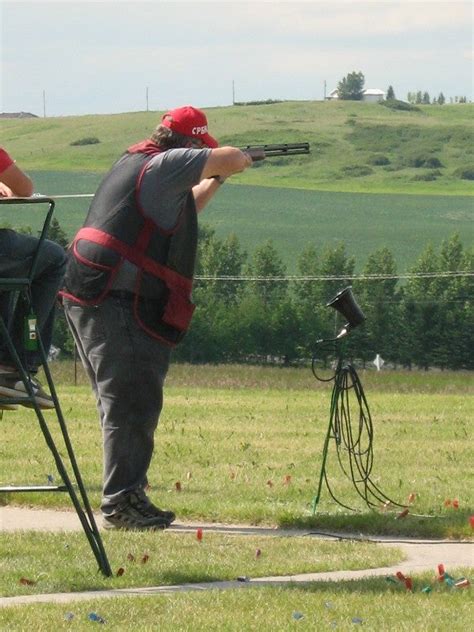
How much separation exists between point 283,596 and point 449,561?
60.2 inches

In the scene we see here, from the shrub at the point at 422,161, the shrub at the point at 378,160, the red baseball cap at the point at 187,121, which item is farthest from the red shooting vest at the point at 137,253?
the shrub at the point at 378,160

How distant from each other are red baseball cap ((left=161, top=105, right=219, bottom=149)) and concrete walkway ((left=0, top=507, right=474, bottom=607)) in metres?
2.25

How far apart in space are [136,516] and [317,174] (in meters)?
134

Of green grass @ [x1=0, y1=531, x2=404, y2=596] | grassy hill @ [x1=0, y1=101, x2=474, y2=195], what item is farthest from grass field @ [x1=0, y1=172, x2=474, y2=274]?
green grass @ [x1=0, y1=531, x2=404, y2=596]

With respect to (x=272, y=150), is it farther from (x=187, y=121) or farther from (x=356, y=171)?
(x=356, y=171)

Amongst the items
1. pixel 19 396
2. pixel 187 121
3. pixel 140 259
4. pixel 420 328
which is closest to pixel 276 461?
pixel 140 259

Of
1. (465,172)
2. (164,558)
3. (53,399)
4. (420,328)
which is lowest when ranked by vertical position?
(465,172)

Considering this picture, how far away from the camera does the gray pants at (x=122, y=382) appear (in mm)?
9148

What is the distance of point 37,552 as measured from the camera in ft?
26.8

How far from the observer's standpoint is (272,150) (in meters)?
10.0

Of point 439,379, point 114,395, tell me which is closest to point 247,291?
point 439,379

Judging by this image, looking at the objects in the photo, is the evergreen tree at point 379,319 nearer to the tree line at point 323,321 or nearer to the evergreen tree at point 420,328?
the tree line at point 323,321

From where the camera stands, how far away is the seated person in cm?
770

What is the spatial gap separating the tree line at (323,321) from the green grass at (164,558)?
5358cm
